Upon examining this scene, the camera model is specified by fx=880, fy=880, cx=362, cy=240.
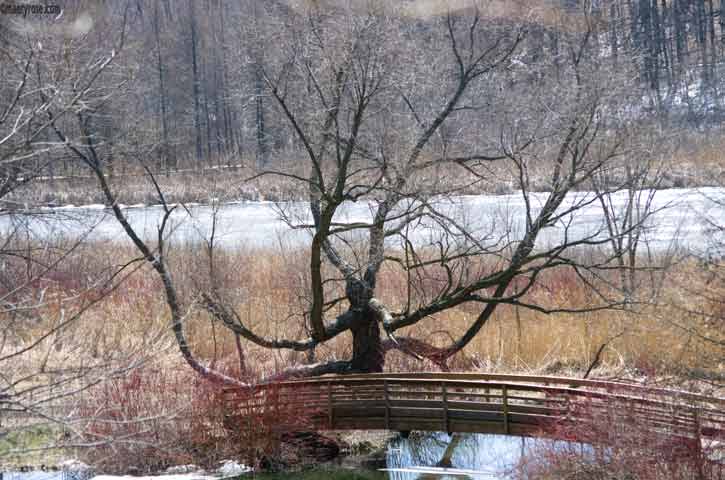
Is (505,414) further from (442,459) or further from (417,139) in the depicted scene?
(417,139)

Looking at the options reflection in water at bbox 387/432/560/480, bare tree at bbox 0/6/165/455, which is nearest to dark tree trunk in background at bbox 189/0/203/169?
bare tree at bbox 0/6/165/455

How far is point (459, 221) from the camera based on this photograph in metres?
15.8

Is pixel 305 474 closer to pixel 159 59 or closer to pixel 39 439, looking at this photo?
pixel 39 439

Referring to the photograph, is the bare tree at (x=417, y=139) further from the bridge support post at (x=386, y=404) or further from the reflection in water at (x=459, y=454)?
the reflection in water at (x=459, y=454)

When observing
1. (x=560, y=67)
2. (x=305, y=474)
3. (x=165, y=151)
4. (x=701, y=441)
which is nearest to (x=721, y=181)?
(x=560, y=67)

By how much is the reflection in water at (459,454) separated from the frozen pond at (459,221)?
3.76 metres

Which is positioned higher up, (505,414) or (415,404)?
(415,404)

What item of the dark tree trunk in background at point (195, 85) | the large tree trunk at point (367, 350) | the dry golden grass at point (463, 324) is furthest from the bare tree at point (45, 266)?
the dark tree trunk in background at point (195, 85)

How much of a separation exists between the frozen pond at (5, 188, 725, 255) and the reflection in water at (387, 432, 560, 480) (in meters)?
3.76

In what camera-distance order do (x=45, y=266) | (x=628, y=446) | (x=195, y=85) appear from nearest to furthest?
1. (x=45, y=266)
2. (x=628, y=446)
3. (x=195, y=85)

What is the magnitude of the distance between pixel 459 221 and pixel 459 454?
4083 mm

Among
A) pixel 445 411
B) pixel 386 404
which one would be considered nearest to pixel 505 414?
pixel 445 411

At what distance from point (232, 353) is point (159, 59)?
39.2 ft

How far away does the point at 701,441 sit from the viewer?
11.3 metres
